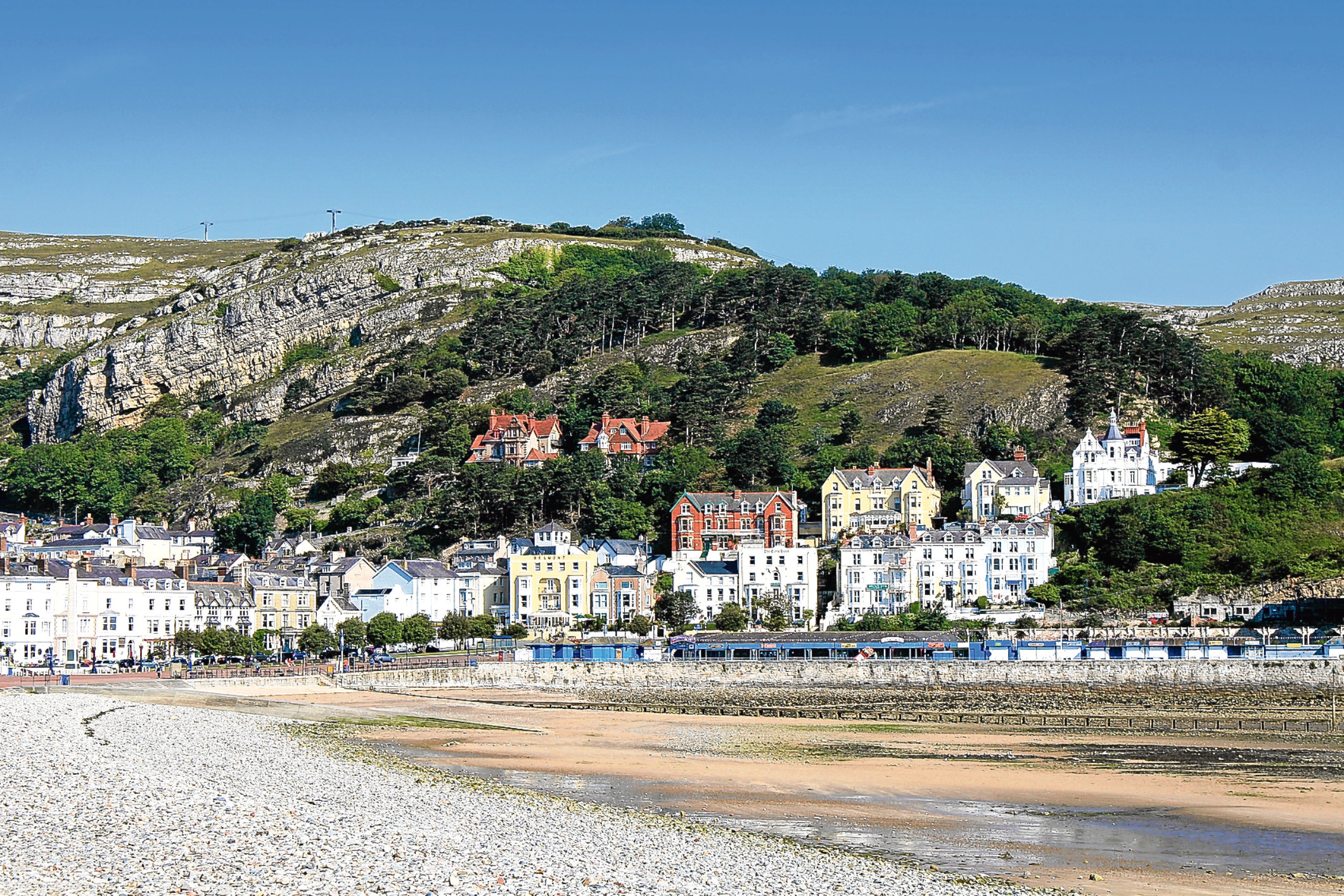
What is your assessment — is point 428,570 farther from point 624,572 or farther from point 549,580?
point 624,572

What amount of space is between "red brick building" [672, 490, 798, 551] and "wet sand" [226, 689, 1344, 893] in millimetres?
45680

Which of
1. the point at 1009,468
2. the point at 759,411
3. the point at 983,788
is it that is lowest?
the point at 983,788

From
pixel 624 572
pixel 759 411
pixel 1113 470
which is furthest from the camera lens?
pixel 759 411

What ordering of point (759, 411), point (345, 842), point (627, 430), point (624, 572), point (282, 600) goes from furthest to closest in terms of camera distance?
1. point (759, 411)
2. point (627, 430)
3. point (624, 572)
4. point (282, 600)
5. point (345, 842)

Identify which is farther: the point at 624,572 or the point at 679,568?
the point at 624,572

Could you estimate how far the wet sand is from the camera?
25000 mm

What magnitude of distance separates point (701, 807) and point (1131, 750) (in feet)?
60.6

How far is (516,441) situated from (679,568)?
108ft

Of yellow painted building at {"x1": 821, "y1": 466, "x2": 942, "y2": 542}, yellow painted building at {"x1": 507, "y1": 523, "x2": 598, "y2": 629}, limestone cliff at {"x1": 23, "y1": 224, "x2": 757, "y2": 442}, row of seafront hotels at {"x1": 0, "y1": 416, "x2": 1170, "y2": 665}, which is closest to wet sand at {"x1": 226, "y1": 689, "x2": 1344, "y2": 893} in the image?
row of seafront hotels at {"x1": 0, "y1": 416, "x2": 1170, "y2": 665}

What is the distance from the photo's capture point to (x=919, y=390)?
404ft

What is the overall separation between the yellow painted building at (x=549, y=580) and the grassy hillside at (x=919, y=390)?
3024cm

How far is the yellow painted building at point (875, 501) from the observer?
331 ft

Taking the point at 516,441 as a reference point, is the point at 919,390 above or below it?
above

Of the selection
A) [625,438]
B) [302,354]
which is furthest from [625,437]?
[302,354]
